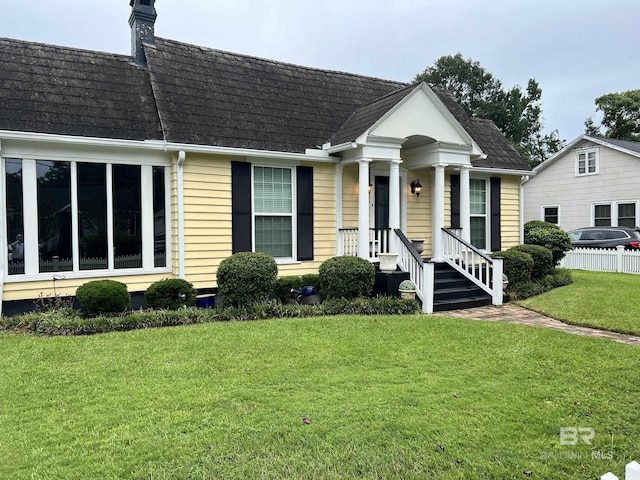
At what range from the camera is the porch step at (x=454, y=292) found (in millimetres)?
9336

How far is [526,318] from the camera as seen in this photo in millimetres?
8430

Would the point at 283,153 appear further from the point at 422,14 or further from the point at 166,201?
the point at 422,14

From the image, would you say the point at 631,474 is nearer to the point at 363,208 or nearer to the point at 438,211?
the point at 363,208

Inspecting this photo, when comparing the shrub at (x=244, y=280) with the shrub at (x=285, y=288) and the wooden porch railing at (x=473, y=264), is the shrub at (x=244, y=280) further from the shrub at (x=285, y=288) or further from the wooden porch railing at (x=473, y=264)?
the wooden porch railing at (x=473, y=264)

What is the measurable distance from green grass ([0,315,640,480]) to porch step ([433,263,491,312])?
2655 mm

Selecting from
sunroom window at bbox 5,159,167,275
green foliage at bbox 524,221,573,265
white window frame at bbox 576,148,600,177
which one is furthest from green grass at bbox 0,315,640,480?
white window frame at bbox 576,148,600,177

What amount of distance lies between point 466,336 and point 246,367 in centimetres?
340

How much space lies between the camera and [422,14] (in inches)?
914

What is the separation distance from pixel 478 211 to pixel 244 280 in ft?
25.9

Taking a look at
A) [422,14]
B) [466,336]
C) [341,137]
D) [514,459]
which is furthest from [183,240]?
[422,14]

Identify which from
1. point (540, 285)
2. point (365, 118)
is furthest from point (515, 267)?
point (365, 118)

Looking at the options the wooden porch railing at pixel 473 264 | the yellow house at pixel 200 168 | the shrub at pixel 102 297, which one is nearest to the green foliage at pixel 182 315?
the shrub at pixel 102 297

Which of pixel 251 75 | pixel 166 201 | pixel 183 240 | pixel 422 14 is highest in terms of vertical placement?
pixel 422 14

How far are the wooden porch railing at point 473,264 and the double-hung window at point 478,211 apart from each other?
1444mm
